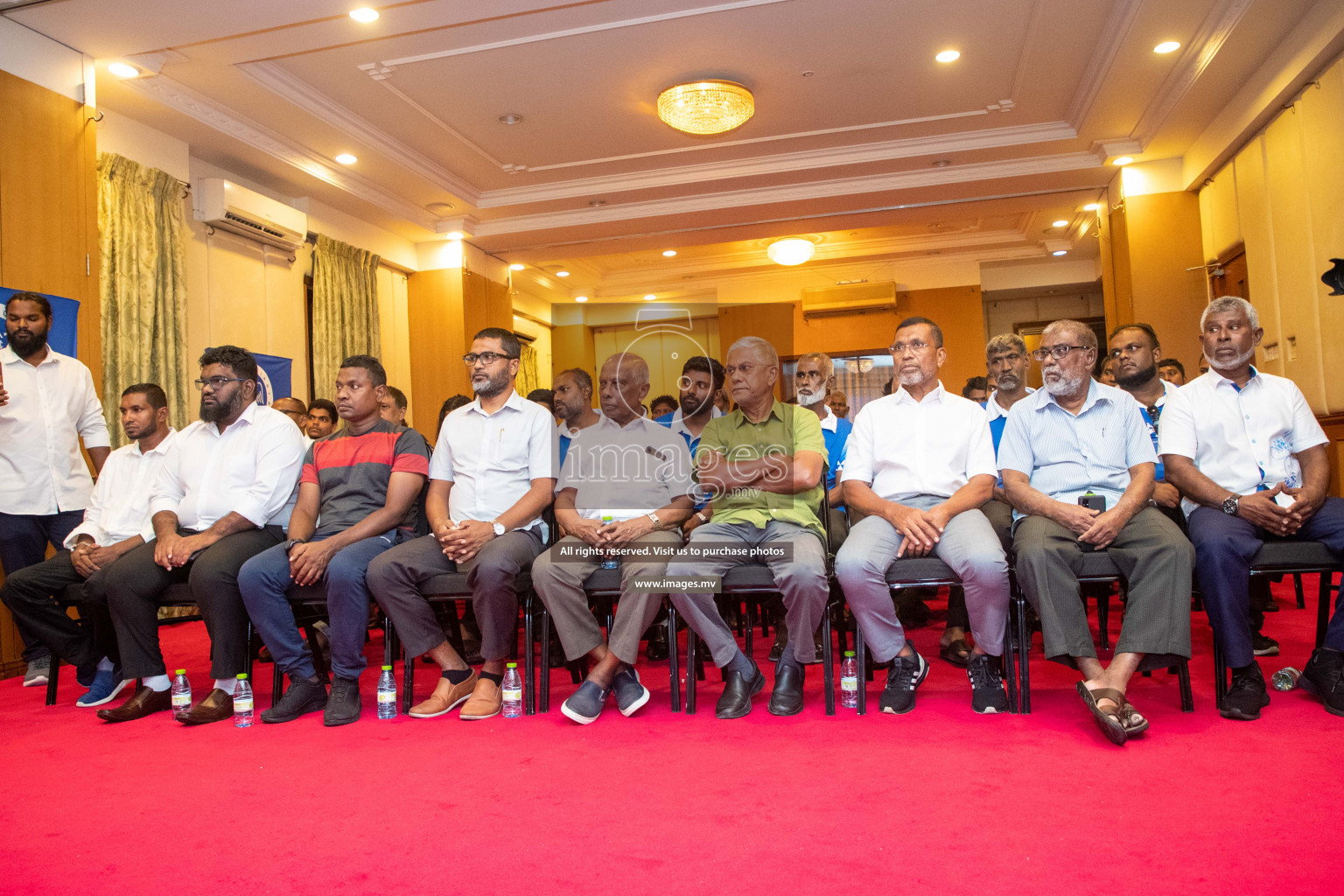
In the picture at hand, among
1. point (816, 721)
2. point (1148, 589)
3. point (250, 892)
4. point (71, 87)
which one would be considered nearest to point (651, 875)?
point (250, 892)

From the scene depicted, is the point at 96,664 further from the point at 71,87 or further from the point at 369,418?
the point at 71,87

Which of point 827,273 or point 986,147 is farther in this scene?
point 827,273

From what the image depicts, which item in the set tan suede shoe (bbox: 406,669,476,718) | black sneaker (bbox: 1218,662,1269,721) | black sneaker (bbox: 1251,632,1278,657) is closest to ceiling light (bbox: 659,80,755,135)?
tan suede shoe (bbox: 406,669,476,718)

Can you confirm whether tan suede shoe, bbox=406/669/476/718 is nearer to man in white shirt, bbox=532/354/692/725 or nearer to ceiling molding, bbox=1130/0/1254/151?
man in white shirt, bbox=532/354/692/725

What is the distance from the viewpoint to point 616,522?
3.13 metres

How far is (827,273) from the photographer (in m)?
11.2

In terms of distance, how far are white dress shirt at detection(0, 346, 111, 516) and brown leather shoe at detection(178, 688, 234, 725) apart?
Answer: 1569 millimetres

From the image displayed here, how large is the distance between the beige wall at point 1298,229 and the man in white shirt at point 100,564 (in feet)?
20.1

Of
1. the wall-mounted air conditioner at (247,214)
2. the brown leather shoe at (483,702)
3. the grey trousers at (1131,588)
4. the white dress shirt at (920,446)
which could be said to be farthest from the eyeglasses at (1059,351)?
the wall-mounted air conditioner at (247,214)

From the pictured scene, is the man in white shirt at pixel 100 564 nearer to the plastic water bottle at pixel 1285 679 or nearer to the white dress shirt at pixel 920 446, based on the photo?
the white dress shirt at pixel 920 446

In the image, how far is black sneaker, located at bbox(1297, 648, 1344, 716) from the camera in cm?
256

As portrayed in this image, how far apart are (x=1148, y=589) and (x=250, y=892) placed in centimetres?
247

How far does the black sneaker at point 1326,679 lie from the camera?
2559mm

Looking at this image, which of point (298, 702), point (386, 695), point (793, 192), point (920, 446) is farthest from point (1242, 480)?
point (793, 192)
